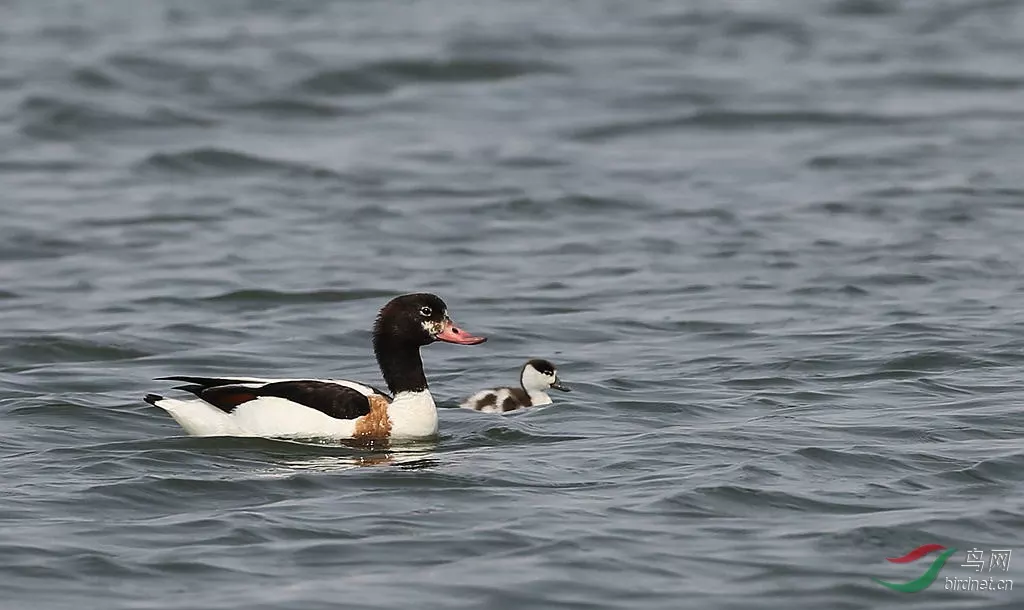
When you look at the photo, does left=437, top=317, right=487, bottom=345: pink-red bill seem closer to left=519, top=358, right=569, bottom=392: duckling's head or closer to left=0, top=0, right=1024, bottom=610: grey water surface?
left=0, top=0, right=1024, bottom=610: grey water surface

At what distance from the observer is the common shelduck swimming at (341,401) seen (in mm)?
10969

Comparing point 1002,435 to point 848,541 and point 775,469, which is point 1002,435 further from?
point 848,541

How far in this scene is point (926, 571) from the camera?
839 cm

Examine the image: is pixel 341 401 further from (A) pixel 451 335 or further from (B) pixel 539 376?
(B) pixel 539 376

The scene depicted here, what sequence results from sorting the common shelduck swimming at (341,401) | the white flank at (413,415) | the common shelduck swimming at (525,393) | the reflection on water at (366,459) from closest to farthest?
the reflection on water at (366,459), the common shelduck swimming at (341,401), the white flank at (413,415), the common shelduck swimming at (525,393)

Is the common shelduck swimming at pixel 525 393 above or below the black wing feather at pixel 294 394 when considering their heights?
below

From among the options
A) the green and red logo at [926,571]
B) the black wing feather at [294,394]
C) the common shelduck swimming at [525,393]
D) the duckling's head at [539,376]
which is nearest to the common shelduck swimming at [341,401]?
the black wing feather at [294,394]

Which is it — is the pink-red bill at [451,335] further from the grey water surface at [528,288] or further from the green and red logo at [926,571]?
the green and red logo at [926,571]

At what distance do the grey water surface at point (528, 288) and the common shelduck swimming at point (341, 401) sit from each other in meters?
0.14

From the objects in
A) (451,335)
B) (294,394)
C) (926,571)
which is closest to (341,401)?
(294,394)

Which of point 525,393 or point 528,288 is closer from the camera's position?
point 525,393

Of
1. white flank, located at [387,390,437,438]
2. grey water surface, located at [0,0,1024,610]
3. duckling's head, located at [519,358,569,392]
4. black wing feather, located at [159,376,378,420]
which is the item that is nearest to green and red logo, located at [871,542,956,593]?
grey water surface, located at [0,0,1024,610]

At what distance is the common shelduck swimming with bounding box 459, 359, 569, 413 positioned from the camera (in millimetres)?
12008

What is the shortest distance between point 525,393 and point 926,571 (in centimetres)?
422
